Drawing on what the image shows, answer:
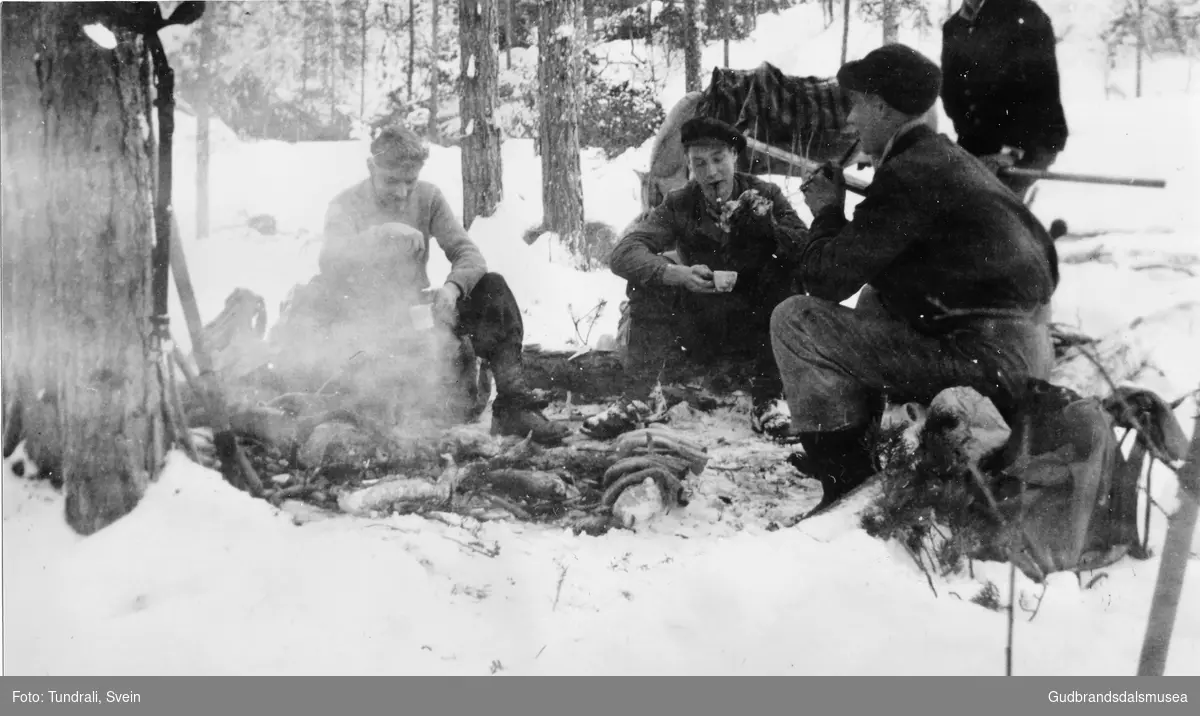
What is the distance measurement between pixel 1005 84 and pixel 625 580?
2.03 meters

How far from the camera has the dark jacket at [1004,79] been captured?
8.86ft

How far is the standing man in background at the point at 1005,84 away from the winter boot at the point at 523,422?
1.76 meters

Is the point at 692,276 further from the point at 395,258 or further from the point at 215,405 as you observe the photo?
the point at 215,405

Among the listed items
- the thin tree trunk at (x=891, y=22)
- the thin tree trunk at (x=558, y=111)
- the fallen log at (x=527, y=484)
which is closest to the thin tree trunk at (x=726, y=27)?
the thin tree trunk at (x=558, y=111)

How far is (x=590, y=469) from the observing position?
114 inches

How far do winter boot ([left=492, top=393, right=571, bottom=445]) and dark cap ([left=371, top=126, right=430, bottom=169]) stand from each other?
3.23 ft

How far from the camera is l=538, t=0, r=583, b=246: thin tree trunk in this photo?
131 inches

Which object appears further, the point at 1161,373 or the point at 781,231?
the point at 781,231

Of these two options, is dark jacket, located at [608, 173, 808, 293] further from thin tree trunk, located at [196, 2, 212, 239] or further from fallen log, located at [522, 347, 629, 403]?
thin tree trunk, located at [196, 2, 212, 239]
